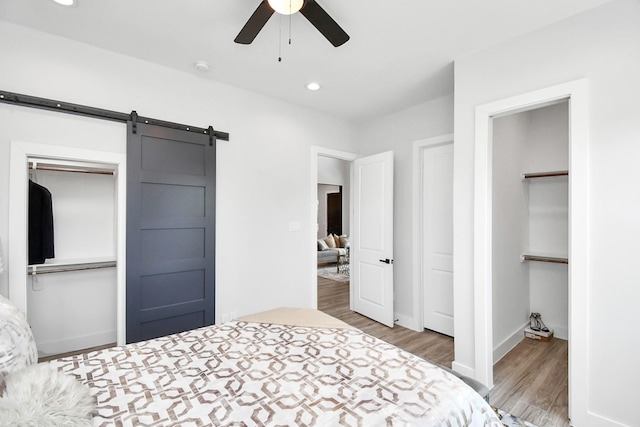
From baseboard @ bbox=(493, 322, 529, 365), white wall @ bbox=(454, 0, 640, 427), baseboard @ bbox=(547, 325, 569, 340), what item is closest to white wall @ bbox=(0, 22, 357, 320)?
baseboard @ bbox=(493, 322, 529, 365)

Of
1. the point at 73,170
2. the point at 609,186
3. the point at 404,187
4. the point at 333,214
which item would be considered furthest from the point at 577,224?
the point at 333,214

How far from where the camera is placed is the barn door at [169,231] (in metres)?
2.48

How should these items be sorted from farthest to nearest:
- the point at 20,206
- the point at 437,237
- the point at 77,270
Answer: the point at 437,237, the point at 77,270, the point at 20,206

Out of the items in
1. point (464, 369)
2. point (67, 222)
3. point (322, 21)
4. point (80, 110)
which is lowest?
point (464, 369)

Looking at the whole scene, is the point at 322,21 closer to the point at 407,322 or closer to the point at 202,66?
the point at 202,66

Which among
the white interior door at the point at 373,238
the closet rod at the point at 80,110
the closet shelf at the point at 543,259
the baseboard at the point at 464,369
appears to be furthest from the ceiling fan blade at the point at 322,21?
the closet shelf at the point at 543,259

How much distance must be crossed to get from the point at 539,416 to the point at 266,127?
137 inches

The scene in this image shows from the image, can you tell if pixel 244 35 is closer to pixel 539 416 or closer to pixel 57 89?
pixel 57 89

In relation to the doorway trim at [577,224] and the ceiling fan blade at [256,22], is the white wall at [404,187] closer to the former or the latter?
the doorway trim at [577,224]

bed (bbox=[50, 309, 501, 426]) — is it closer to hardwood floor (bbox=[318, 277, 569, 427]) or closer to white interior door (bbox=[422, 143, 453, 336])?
hardwood floor (bbox=[318, 277, 569, 427])

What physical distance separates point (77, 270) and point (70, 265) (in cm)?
13

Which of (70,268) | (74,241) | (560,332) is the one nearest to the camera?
(70,268)

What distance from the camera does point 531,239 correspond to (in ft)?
11.4

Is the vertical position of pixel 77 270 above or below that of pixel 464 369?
above
